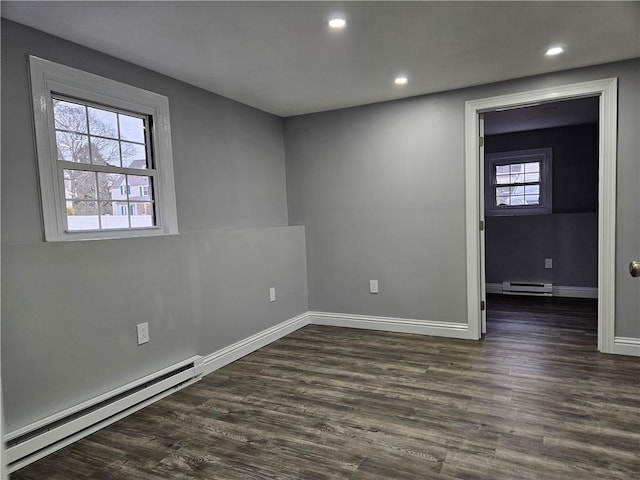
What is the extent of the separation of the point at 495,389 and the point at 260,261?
2.15 metres

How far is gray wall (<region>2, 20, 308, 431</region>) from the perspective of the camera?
2105mm

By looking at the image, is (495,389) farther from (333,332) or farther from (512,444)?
(333,332)

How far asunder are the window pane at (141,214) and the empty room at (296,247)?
0.06 ft

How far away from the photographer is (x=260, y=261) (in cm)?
377

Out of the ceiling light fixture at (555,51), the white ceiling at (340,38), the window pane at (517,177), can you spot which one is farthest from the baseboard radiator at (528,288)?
the ceiling light fixture at (555,51)

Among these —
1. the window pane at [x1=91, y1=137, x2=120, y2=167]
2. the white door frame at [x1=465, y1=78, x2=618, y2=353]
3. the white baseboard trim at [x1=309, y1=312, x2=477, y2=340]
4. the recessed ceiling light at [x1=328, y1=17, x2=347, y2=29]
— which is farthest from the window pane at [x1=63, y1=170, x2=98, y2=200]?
the white door frame at [x1=465, y1=78, x2=618, y2=353]

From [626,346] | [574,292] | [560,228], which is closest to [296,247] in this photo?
[626,346]

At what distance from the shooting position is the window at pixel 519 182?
5852 mm

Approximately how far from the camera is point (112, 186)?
8.86ft

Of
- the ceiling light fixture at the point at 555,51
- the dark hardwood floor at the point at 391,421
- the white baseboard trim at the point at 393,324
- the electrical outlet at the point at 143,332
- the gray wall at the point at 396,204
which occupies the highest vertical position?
the ceiling light fixture at the point at 555,51

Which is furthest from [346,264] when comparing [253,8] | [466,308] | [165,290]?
[253,8]

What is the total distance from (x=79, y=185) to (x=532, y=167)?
573cm

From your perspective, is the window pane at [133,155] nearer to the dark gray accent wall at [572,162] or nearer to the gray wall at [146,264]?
the gray wall at [146,264]

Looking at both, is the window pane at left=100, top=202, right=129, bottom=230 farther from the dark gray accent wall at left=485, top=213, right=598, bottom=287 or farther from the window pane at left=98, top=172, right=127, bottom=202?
the dark gray accent wall at left=485, top=213, right=598, bottom=287
